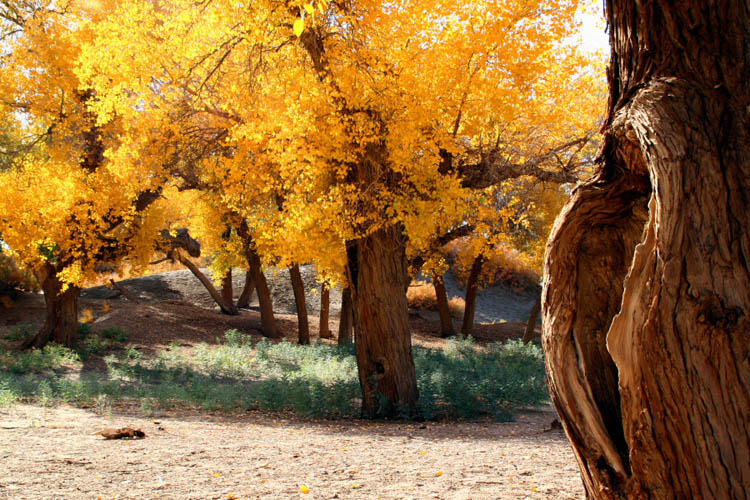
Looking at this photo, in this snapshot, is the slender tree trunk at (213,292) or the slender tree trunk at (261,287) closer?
the slender tree trunk at (261,287)

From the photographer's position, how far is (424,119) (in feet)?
24.1

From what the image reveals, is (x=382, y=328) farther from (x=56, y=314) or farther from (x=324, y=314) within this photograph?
(x=324, y=314)

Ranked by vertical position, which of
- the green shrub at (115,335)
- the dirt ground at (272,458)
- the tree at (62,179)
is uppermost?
the tree at (62,179)

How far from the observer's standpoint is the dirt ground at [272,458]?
401 cm

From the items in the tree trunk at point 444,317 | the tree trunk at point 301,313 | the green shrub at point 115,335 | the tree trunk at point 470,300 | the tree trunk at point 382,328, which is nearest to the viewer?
the tree trunk at point 382,328

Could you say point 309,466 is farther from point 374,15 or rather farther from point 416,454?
point 374,15

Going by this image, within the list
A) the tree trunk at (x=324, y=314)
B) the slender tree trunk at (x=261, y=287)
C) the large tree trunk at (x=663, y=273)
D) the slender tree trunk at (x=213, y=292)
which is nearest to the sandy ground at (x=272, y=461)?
the large tree trunk at (x=663, y=273)

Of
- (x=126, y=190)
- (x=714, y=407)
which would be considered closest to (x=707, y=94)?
(x=714, y=407)

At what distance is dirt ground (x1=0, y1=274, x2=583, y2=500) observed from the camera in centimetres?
401

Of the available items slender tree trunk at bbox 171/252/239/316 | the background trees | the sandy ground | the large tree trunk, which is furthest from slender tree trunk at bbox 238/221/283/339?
the large tree trunk

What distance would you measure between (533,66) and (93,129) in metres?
10.8

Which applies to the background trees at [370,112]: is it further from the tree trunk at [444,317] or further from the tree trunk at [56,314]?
the tree trunk at [444,317]

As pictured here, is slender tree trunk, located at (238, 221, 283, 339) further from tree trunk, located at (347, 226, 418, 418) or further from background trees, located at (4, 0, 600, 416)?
tree trunk, located at (347, 226, 418, 418)

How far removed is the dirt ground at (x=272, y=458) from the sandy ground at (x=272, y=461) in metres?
0.01
